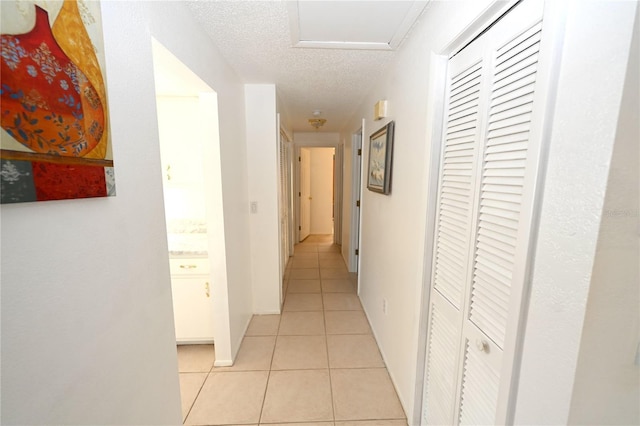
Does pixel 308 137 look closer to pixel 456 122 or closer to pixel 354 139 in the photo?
pixel 354 139

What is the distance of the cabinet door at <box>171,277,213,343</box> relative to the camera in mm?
1982

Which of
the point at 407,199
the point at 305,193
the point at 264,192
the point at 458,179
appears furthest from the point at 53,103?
the point at 305,193

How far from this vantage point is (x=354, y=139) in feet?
11.4

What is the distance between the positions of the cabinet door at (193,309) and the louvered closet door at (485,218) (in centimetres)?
169

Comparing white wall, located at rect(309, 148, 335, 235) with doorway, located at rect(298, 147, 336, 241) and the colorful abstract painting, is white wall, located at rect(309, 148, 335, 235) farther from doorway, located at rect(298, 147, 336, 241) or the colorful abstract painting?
the colorful abstract painting

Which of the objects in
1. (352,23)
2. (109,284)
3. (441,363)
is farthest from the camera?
(352,23)

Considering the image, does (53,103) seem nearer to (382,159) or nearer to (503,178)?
(503,178)

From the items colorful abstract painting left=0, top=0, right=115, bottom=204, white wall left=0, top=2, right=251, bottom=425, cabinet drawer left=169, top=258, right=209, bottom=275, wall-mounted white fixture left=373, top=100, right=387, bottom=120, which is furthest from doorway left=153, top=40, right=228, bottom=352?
wall-mounted white fixture left=373, top=100, right=387, bottom=120

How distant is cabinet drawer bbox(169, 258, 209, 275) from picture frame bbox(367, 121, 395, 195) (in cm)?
153

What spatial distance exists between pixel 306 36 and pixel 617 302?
1720 mm

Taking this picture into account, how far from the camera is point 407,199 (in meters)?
1.50

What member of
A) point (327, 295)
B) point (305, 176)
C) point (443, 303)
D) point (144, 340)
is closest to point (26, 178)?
point (144, 340)

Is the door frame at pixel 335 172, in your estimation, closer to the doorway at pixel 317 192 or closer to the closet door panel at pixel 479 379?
the doorway at pixel 317 192

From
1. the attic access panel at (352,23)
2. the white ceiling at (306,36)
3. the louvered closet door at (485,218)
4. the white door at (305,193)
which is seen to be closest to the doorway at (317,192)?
the white door at (305,193)
